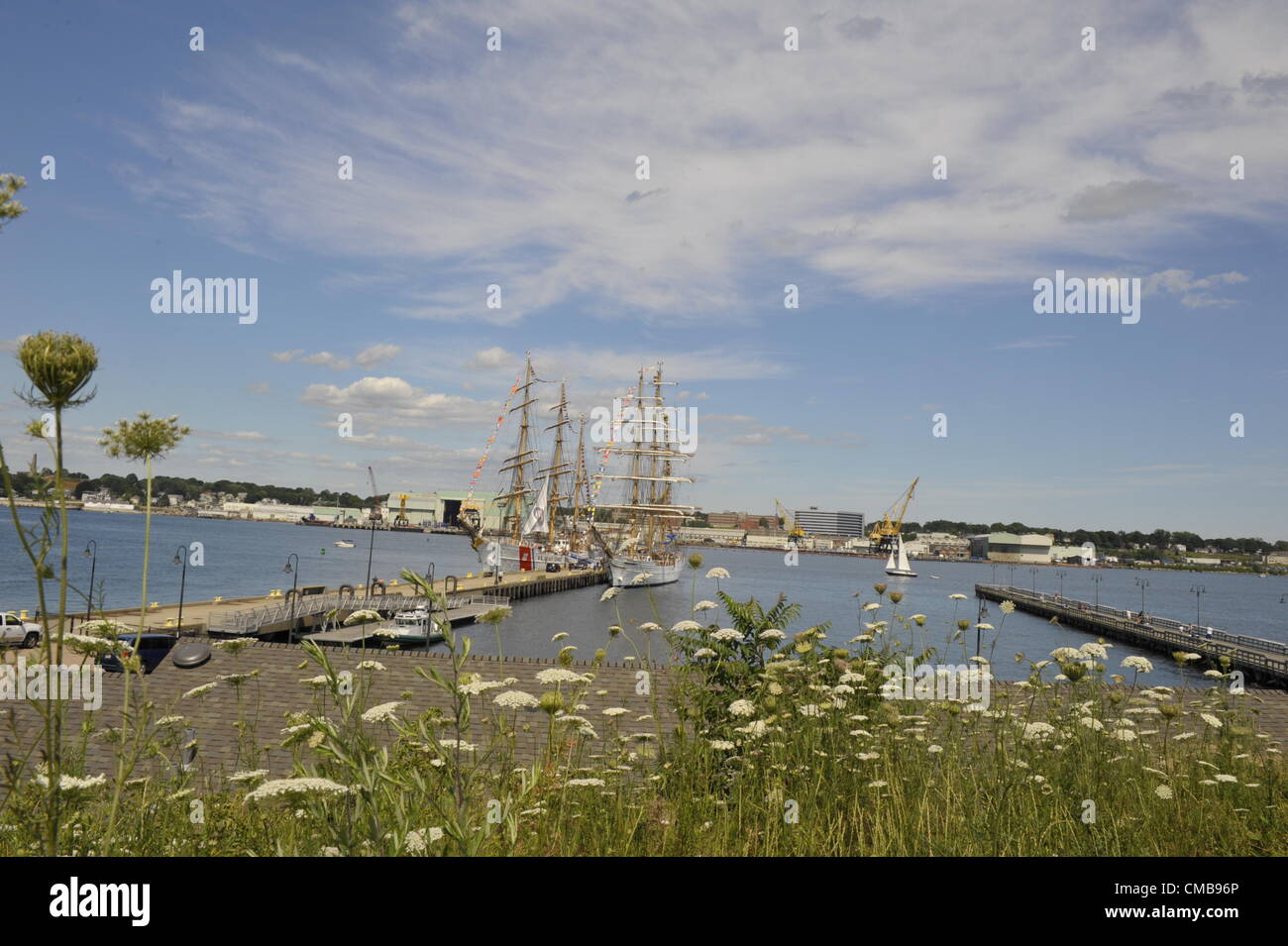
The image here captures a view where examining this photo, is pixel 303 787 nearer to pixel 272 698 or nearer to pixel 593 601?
pixel 272 698

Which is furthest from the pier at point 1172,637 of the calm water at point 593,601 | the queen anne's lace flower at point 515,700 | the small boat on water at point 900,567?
the small boat on water at point 900,567

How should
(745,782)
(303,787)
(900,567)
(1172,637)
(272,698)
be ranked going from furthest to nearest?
(900,567) < (1172,637) < (272,698) < (745,782) < (303,787)

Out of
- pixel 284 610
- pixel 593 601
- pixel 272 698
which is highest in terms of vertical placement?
pixel 272 698

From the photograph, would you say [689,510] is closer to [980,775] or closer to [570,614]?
[570,614]

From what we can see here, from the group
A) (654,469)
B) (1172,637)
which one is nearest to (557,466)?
(654,469)

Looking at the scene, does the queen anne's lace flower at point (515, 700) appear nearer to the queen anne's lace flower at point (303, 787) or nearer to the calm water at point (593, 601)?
the queen anne's lace flower at point (303, 787)

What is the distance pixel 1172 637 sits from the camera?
65375 mm
